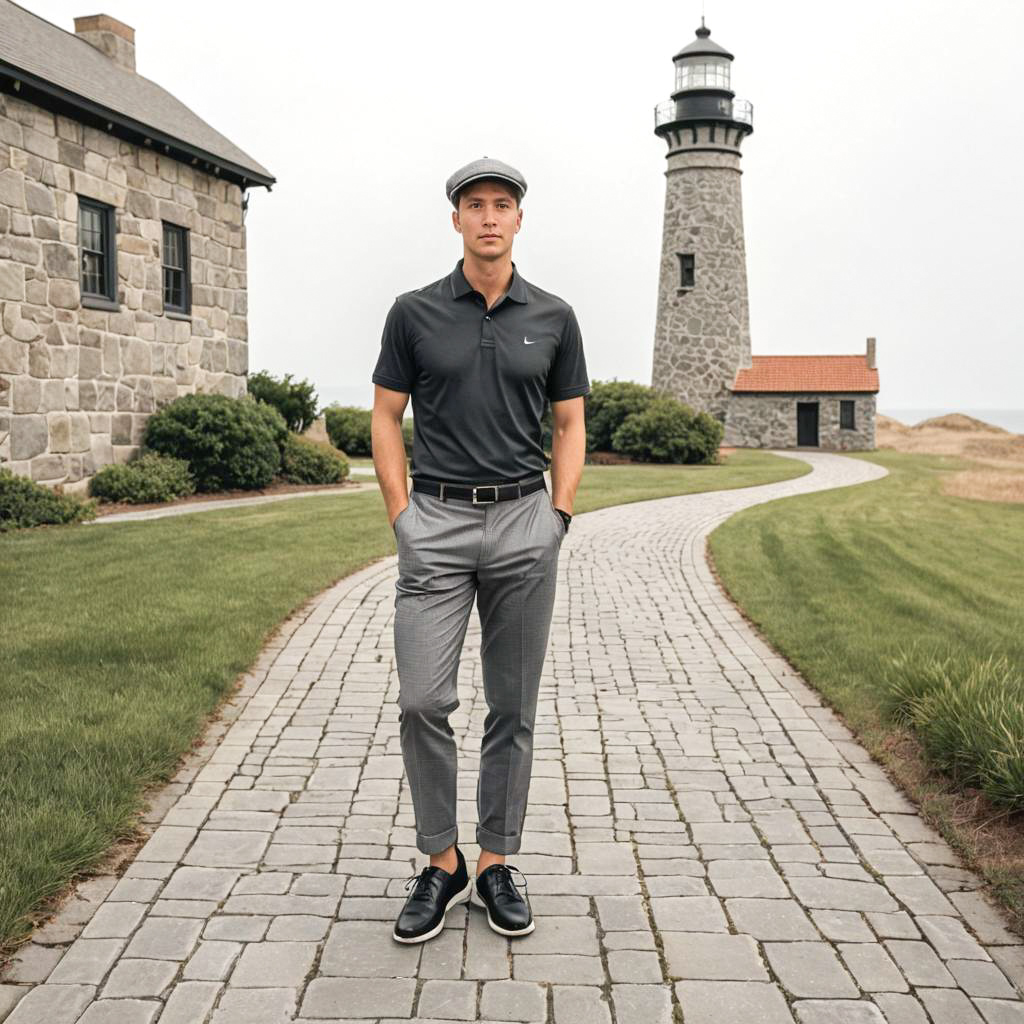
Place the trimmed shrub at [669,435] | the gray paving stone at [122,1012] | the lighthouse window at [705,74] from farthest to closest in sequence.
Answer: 1. the lighthouse window at [705,74]
2. the trimmed shrub at [669,435]
3. the gray paving stone at [122,1012]

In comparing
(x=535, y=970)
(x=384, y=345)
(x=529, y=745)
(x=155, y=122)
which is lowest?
(x=535, y=970)

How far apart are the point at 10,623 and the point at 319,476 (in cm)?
1393

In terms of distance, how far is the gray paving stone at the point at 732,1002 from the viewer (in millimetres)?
3292

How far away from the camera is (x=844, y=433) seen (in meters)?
45.3

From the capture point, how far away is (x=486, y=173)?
371 cm

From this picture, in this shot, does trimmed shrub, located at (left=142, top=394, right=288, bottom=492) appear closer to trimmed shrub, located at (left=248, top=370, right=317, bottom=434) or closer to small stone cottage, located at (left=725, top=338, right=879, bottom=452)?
trimmed shrub, located at (left=248, top=370, right=317, bottom=434)

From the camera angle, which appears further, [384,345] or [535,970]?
[384,345]

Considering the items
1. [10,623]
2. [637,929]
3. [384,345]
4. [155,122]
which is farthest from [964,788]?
[155,122]

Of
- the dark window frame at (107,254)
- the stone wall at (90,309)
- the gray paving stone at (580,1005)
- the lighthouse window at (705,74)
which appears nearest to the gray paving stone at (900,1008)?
the gray paving stone at (580,1005)

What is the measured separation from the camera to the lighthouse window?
41.8 metres

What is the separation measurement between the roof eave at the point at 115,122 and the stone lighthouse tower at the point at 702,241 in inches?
988

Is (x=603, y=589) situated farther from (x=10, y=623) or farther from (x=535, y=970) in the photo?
(x=535, y=970)

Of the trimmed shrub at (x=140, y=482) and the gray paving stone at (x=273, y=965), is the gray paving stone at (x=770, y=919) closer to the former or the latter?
the gray paving stone at (x=273, y=965)

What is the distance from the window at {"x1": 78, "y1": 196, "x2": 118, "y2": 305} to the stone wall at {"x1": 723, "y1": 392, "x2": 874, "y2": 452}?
103 ft
